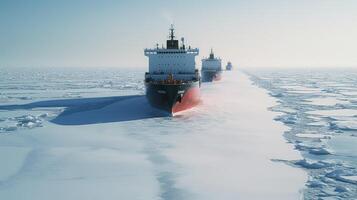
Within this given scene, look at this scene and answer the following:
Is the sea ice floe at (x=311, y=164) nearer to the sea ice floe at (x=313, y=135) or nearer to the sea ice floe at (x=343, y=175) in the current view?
the sea ice floe at (x=343, y=175)

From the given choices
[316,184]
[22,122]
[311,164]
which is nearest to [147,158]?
[311,164]

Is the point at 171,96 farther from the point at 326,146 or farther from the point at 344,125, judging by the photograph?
the point at 326,146

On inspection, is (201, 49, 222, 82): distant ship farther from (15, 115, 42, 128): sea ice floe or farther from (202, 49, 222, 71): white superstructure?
(15, 115, 42, 128): sea ice floe

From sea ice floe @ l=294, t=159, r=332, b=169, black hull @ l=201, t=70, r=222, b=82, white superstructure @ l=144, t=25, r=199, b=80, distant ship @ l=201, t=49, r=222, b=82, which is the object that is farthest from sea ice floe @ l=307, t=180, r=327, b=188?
distant ship @ l=201, t=49, r=222, b=82

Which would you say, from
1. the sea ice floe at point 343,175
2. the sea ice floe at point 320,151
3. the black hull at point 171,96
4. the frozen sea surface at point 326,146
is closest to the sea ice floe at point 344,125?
the frozen sea surface at point 326,146

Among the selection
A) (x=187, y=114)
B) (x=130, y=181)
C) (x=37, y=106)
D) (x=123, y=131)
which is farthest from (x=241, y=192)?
(x=37, y=106)
